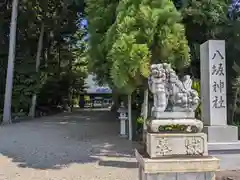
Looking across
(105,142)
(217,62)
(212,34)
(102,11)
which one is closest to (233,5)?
(212,34)

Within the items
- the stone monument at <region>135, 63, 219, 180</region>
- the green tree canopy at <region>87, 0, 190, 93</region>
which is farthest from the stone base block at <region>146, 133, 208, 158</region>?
the green tree canopy at <region>87, 0, 190, 93</region>

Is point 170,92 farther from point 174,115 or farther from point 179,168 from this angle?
point 179,168

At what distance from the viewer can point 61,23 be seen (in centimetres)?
1752

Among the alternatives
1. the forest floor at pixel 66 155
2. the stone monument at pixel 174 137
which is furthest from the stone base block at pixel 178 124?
the forest floor at pixel 66 155

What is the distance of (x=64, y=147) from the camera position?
9281 millimetres

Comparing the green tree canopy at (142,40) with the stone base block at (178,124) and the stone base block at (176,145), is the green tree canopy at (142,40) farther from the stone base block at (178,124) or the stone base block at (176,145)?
the stone base block at (176,145)

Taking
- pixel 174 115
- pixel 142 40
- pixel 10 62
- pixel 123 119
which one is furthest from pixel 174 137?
pixel 10 62

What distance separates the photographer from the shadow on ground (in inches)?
300

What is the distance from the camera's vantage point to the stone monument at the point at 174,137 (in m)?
3.58

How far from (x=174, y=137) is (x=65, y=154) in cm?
525

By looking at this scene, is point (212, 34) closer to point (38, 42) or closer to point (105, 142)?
point (105, 142)

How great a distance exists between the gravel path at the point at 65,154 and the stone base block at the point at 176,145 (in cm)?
290

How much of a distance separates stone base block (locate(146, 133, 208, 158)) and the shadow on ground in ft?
12.0

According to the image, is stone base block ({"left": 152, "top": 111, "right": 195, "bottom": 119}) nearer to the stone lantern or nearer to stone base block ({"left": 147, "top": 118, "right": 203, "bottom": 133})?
stone base block ({"left": 147, "top": 118, "right": 203, "bottom": 133})
